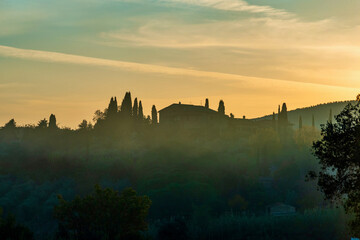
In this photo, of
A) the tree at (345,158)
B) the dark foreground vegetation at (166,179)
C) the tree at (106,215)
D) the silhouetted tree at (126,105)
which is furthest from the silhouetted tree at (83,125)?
the tree at (345,158)

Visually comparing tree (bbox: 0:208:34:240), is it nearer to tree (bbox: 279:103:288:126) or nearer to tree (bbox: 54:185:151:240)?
tree (bbox: 54:185:151:240)

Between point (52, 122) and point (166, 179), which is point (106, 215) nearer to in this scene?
point (166, 179)

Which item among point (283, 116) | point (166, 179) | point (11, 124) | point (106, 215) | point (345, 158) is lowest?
point (106, 215)

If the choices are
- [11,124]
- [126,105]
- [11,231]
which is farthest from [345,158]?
[11,124]

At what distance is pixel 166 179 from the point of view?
92.8 m

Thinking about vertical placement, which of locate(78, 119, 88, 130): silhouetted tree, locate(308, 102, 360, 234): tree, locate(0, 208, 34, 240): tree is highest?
locate(78, 119, 88, 130): silhouetted tree

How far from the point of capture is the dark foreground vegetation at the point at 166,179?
2217 inches

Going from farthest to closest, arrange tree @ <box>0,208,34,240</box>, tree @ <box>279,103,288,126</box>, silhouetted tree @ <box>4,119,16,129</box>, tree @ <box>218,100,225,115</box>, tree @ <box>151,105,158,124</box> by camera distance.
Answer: silhouetted tree @ <box>4,119,16,129</box>
tree @ <box>218,100,225,115</box>
tree @ <box>151,105,158,124</box>
tree @ <box>279,103,288,126</box>
tree @ <box>0,208,34,240</box>

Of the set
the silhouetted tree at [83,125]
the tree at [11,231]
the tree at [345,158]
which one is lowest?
the tree at [11,231]

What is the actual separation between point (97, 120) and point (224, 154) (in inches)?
1614

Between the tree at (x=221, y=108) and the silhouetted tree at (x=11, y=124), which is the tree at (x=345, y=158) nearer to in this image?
the tree at (x=221, y=108)

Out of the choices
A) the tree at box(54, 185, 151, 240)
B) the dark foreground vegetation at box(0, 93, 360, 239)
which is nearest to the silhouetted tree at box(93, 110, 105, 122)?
the dark foreground vegetation at box(0, 93, 360, 239)

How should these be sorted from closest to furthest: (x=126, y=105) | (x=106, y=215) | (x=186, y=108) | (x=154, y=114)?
(x=106, y=215) < (x=126, y=105) < (x=186, y=108) < (x=154, y=114)

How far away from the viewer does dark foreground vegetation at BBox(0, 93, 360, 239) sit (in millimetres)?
56312
